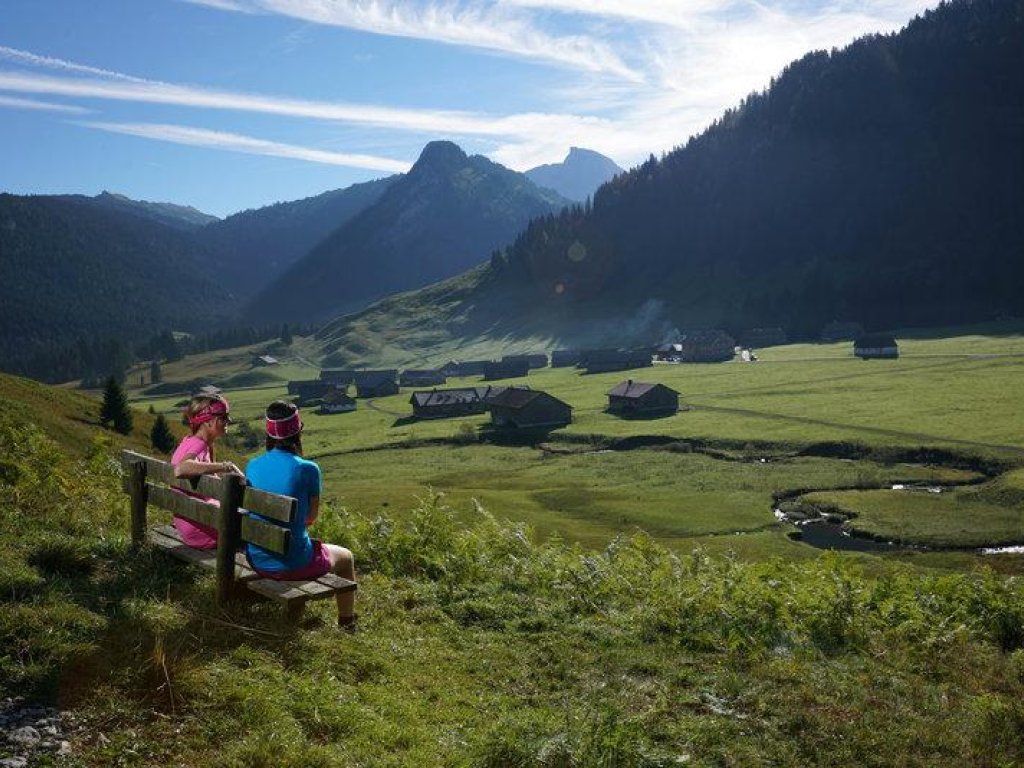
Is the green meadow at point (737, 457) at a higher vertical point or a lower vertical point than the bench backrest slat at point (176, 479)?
lower

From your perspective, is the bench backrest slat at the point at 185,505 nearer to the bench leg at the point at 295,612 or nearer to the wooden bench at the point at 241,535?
the wooden bench at the point at 241,535

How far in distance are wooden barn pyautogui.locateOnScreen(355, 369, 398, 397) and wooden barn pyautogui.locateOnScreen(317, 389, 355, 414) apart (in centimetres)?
1659

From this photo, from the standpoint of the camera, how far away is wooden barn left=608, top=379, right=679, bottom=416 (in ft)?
377

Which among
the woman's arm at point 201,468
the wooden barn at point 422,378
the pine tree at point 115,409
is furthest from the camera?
the wooden barn at point 422,378

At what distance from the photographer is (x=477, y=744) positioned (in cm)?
830

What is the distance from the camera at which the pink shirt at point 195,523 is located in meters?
11.5

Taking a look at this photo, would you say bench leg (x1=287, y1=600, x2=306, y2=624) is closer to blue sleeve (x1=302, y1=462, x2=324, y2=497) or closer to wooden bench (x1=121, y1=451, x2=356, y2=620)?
wooden bench (x1=121, y1=451, x2=356, y2=620)

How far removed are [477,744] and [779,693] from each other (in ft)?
15.8

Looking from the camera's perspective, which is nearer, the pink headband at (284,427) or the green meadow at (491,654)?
the green meadow at (491,654)

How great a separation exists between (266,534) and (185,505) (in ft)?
7.36

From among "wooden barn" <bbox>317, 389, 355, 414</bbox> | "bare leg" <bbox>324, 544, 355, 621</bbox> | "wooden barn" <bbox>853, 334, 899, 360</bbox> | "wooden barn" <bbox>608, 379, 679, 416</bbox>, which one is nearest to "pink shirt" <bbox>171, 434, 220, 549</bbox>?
"bare leg" <bbox>324, 544, 355, 621</bbox>

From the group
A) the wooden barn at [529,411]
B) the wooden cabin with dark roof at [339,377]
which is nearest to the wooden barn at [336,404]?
the wooden cabin with dark roof at [339,377]

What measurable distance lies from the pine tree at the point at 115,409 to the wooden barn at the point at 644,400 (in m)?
68.7

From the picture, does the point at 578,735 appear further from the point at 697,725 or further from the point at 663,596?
the point at 663,596
